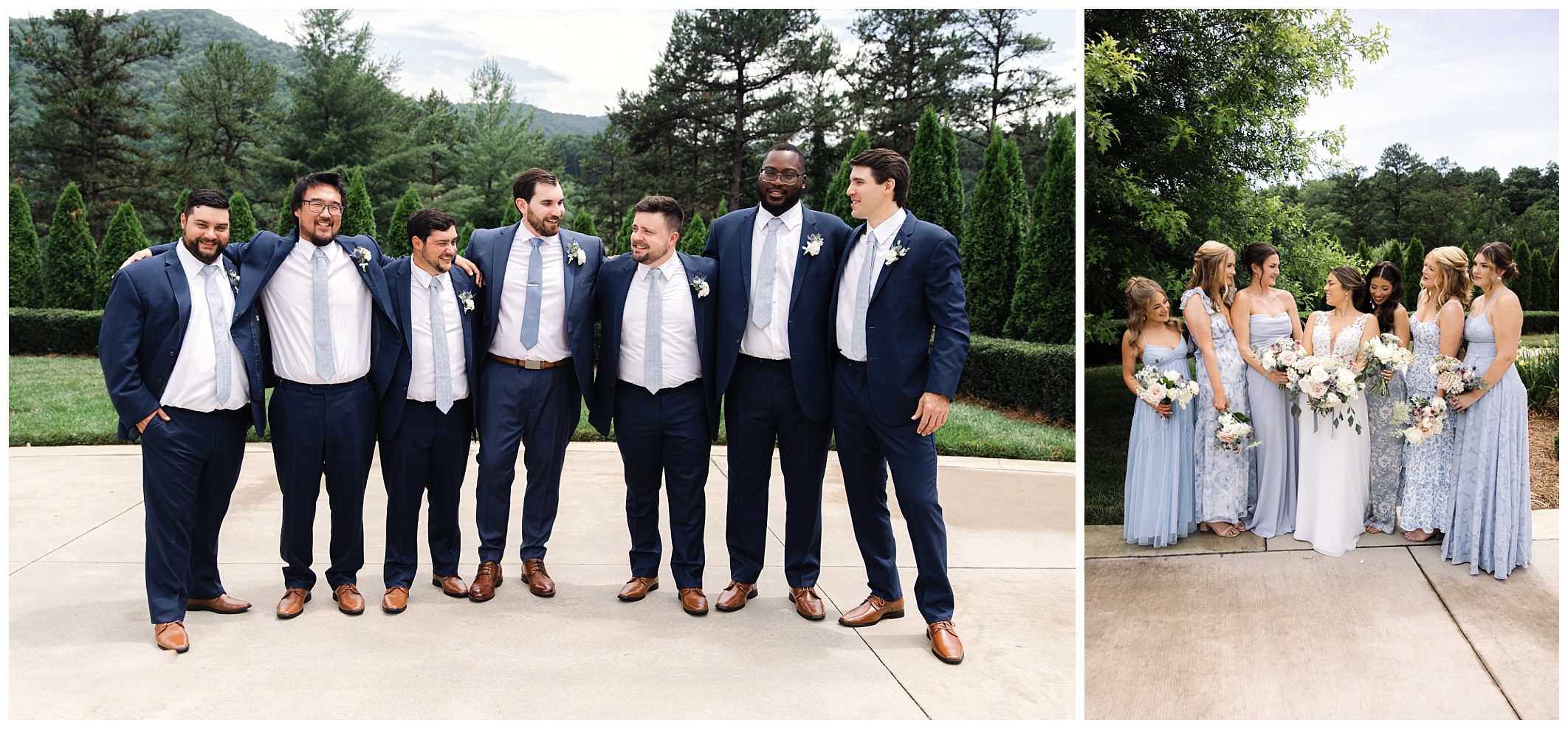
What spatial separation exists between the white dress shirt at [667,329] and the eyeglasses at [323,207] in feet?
4.07

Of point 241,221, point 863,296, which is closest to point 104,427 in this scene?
point 241,221

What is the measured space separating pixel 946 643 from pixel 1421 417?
313 centimetres

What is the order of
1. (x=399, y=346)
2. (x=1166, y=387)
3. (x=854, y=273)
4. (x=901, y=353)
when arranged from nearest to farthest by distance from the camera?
(x=901, y=353) < (x=854, y=273) < (x=399, y=346) < (x=1166, y=387)

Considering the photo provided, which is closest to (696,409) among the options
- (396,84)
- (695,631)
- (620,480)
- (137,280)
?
(695,631)

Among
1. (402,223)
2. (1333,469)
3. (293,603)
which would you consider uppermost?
(402,223)

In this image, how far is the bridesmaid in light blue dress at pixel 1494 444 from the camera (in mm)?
4941

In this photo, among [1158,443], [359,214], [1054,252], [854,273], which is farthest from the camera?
[359,214]

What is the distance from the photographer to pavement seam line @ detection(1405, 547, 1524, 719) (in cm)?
366

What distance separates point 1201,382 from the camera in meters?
5.55

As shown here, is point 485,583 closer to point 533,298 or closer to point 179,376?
point 533,298

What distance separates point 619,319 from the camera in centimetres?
437

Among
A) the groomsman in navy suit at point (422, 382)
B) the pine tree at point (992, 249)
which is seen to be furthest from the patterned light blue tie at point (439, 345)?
the pine tree at point (992, 249)

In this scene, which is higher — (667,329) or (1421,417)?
(667,329)

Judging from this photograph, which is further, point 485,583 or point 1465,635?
point 485,583
